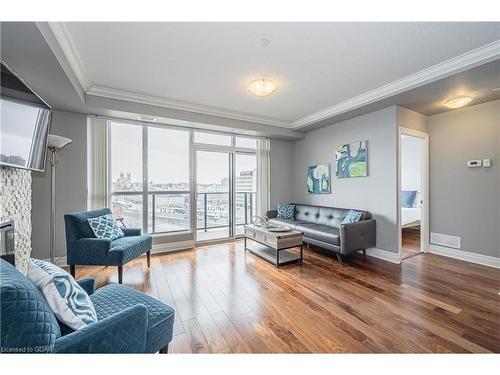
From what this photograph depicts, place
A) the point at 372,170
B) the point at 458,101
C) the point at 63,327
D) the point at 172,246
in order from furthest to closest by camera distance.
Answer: the point at 172,246 → the point at 372,170 → the point at 458,101 → the point at 63,327

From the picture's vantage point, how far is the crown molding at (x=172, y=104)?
3088 mm

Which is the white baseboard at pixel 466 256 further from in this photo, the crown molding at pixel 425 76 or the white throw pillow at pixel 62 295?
the white throw pillow at pixel 62 295

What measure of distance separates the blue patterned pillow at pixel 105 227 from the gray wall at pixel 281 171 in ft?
10.7

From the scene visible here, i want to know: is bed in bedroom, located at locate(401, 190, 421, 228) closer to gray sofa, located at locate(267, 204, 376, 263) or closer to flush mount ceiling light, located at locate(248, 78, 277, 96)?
gray sofa, located at locate(267, 204, 376, 263)

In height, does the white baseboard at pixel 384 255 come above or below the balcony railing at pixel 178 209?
below

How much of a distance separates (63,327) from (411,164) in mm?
Answer: 6892

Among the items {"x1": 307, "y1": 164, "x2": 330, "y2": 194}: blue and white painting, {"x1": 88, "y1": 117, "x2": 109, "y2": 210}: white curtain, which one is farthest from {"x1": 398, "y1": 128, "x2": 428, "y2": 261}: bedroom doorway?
{"x1": 88, "y1": 117, "x2": 109, "y2": 210}: white curtain

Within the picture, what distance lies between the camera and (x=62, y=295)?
1.08 metres

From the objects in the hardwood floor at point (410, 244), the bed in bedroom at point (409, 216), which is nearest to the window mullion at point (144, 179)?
the hardwood floor at point (410, 244)

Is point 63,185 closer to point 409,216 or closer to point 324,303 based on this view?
point 324,303

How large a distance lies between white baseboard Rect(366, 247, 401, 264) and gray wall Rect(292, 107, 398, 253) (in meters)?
0.06

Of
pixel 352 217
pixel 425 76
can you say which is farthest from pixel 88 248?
pixel 425 76
